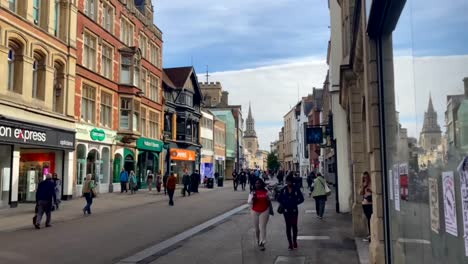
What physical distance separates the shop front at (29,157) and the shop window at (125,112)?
886cm

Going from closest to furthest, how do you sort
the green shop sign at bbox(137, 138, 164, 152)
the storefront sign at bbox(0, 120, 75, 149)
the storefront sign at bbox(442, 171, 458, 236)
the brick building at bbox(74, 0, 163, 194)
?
1. the storefront sign at bbox(442, 171, 458, 236)
2. the storefront sign at bbox(0, 120, 75, 149)
3. the brick building at bbox(74, 0, 163, 194)
4. the green shop sign at bbox(137, 138, 164, 152)

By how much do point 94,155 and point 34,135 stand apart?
9056 mm

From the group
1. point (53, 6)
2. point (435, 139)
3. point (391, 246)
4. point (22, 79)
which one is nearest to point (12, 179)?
point (22, 79)

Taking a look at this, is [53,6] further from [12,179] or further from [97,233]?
[97,233]

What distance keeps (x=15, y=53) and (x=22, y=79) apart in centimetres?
128

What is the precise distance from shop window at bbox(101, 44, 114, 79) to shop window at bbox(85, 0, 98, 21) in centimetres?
228

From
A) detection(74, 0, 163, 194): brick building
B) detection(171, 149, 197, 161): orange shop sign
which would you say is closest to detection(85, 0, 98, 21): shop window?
detection(74, 0, 163, 194): brick building

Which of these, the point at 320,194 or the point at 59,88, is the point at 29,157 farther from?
the point at 320,194

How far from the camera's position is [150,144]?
40.1 m

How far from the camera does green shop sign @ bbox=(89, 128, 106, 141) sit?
30495mm

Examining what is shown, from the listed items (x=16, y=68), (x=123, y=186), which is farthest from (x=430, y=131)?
(x=123, y=186)

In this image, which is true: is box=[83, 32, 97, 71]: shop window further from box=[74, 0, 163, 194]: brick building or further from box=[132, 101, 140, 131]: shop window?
box=[132, 101, 140, 131]: shop window

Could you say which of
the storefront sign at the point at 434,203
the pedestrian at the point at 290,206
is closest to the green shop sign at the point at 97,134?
the pedestrian at the point at 290,206

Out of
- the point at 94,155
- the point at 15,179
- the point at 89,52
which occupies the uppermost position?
the point at 89,52
